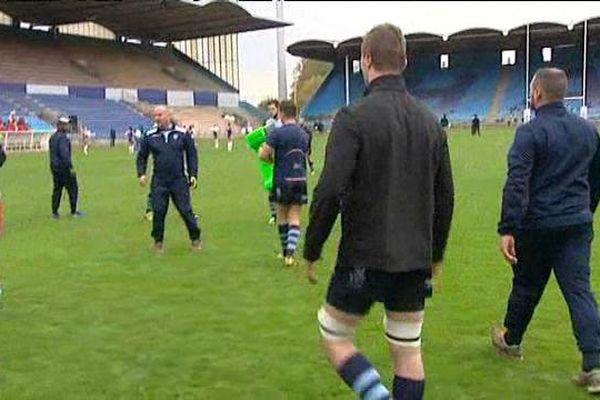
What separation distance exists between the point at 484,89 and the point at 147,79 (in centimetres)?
2741

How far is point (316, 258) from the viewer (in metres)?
4.08

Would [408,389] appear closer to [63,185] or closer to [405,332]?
[405,332]

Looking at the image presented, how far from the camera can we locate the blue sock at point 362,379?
4031 mm

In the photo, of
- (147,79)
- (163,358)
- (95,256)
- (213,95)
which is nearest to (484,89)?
(213,95)

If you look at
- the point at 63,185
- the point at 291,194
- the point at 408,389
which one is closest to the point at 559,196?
the point at 408,389

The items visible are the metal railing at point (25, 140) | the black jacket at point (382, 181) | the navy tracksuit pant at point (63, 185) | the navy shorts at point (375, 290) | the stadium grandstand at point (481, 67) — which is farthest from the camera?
the stadium grandstand at point (481, 67)

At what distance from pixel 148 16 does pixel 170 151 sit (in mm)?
52071

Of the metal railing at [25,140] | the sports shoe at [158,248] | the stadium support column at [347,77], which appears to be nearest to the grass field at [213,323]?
the sports shoe at [158,248]

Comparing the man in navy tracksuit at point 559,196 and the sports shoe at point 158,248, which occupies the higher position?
the man in navy tracksuit at point 559,196

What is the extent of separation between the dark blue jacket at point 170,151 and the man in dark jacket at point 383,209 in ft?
21.5

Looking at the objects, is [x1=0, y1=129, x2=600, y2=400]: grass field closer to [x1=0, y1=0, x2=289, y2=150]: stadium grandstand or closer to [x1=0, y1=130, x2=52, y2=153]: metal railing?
[x1=0, y1=130, x2=52, y2=153]: metal railing

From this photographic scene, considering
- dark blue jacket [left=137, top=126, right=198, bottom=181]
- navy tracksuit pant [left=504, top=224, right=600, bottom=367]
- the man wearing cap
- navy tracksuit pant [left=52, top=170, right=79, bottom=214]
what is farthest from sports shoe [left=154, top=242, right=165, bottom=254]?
navy tracksuit pant [left=504, top=224, right=600, bottom=367]

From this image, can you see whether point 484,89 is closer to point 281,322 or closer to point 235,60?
point 235,60

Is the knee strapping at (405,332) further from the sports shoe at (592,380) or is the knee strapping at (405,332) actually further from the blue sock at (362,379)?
the sports shoe at (592,380)
